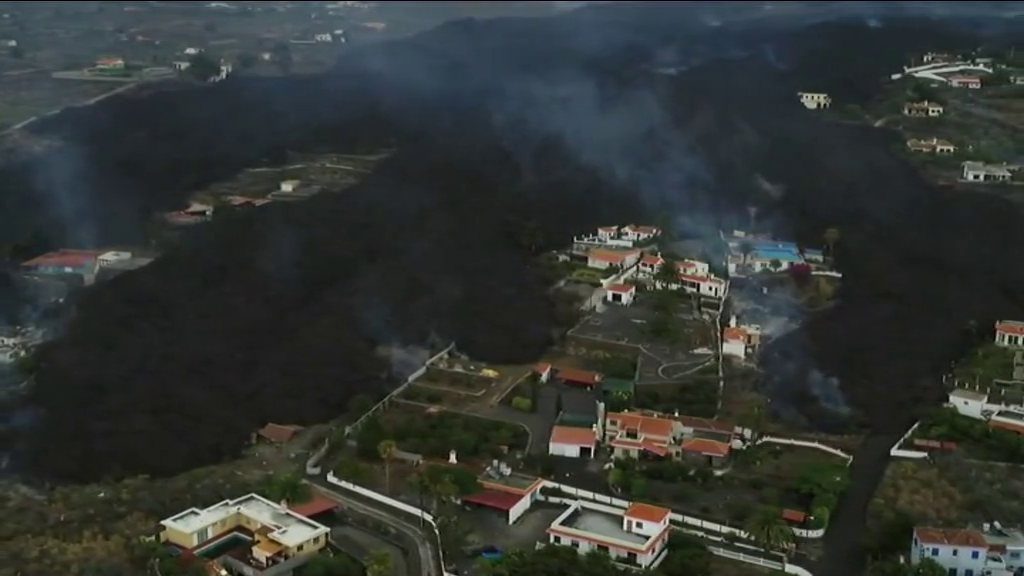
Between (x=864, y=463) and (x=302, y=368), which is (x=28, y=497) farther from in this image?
(x=864, y=463)

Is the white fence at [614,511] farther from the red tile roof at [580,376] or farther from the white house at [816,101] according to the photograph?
the white house at [816,101]

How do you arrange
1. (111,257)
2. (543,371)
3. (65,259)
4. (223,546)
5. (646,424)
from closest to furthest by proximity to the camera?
(223,546), (646,424), (543,371), (65,259), (111,257)

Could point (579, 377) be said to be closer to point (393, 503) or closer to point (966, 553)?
point (393, 503)

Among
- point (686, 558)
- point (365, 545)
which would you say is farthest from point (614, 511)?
point (365, 545)

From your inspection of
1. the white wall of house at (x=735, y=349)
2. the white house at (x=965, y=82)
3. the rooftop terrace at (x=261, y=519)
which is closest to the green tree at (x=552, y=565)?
the rooftop terrace at (x=261, y=519)

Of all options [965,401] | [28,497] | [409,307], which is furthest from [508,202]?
[28,497]

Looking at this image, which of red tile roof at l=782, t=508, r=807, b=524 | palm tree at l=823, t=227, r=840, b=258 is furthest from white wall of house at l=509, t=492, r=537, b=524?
palm tree at l=823, t=227, r=840, b=258

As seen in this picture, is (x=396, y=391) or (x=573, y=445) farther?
(x=396, y=391)
